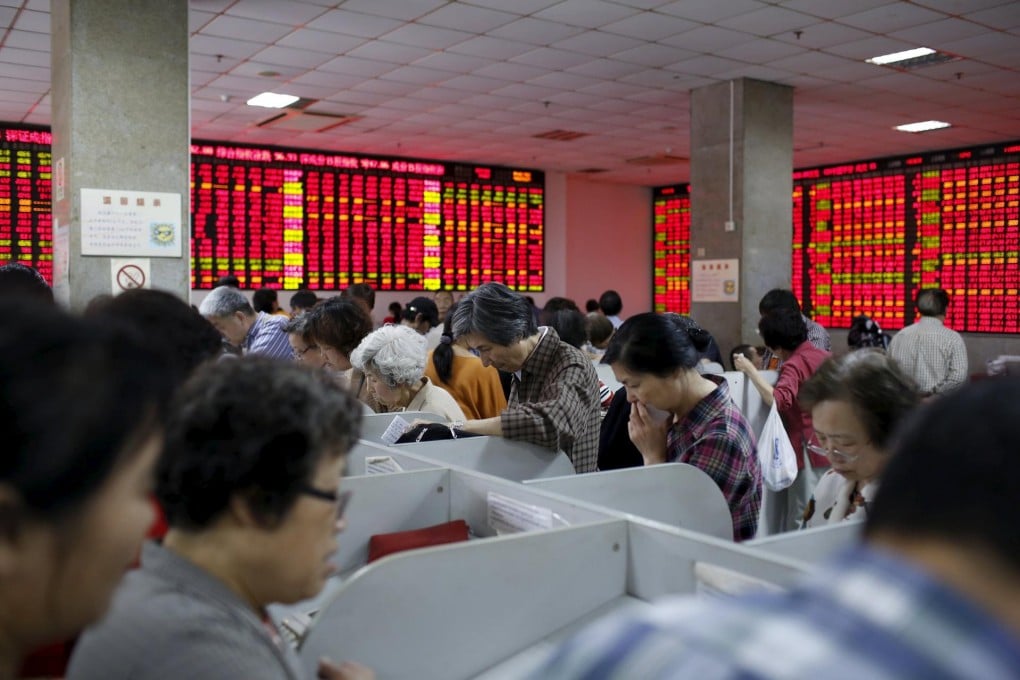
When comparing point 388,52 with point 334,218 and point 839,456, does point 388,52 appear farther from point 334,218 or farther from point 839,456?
point 839,456

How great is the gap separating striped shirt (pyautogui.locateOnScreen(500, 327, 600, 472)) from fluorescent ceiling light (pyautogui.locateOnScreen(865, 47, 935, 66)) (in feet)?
14.9

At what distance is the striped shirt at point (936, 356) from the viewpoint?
6.14m

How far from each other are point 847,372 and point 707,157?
5718mm

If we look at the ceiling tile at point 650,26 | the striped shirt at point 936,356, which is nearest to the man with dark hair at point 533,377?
the ceiling tile at point 650,26

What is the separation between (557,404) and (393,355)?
2.13ft

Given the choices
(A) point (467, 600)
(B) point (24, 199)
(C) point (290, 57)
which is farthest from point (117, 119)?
(B) point (24, 199)

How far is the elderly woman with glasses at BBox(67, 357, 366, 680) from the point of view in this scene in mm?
1129

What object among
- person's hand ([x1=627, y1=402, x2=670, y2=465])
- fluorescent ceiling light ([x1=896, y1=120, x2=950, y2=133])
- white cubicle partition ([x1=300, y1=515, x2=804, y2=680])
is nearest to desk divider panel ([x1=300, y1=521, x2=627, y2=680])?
white cubicle partition ([x1=300, y1=515, x2=804, y2=680])

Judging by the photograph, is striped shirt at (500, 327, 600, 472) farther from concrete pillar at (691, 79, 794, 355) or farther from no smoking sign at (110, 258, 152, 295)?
concrete pillar at (691, 79, 794, 355)

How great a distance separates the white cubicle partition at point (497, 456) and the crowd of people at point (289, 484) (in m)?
0.06

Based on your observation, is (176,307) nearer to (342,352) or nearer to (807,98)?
(342,352)

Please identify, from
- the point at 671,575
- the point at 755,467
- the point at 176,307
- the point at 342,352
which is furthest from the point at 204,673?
the point at 342,352

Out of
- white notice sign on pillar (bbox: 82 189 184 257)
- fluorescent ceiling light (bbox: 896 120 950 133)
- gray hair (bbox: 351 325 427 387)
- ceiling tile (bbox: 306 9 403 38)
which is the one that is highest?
ceiling tile (bbox: 306 9 403 38)

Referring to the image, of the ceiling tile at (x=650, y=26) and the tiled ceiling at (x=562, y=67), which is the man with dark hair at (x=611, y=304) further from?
the ceiling tile at (x=650, y=26)
